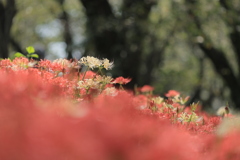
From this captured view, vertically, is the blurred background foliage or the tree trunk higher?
the blurred background foliage

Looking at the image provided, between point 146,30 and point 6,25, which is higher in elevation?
point 146,30

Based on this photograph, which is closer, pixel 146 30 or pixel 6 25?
pixel 6 25

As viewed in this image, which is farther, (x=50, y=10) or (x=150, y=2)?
(x=50, y=10)

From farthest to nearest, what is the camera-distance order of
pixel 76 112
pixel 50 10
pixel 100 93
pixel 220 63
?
pixel 50 10, pixel 220 63, pixel 100 93, pixel 76 112

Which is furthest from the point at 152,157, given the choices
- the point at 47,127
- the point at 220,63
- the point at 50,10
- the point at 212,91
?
the point at 212,91

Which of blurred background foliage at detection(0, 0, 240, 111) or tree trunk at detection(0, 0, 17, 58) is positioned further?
blurred background foliage at detection(0, 0, 240, 111)

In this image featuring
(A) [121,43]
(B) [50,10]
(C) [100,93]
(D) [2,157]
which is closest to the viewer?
(D) [2,157]

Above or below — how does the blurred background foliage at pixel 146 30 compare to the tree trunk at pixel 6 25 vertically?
above

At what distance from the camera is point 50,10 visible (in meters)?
11.4

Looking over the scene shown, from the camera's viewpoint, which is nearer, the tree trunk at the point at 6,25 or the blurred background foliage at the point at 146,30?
the tree trunk at the point at 6,25

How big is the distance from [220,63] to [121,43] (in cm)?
258

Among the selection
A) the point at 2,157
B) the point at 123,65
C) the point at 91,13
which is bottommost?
the point at 2,157

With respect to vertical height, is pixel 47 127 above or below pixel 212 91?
below

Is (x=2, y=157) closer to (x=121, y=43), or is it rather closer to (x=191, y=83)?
(x=121, y=43)
